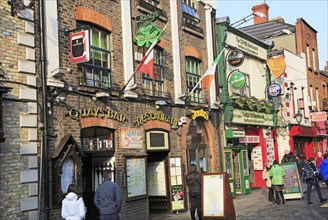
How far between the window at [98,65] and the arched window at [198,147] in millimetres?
4781

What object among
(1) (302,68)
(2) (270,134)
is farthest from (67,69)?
(1) (302,68)

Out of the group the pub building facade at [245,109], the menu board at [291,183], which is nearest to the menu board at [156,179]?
the pub building facade at [245,109]

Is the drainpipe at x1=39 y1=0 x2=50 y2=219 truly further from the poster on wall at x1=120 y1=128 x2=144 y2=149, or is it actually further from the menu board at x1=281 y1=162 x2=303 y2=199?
the menu board at x1=281 y1=162 x2=303 y2=199

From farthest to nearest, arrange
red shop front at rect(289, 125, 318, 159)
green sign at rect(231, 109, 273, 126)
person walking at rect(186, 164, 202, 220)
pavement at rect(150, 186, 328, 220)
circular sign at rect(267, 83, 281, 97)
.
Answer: red shop front at rect(289, 125, 318, 159) < circular sign at rect(267, 83, 281, 97) < green sign at rect(231, 109, 273, 126) < pavement at rect(150, 186, 328, 220) < person walking at rect(186, 164, 202, 220)

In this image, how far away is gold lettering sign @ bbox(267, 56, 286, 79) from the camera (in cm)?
2303

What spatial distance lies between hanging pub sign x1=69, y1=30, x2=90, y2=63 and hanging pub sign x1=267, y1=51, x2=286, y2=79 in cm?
1508

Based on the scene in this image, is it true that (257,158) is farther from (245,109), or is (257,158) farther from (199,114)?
(199,114)

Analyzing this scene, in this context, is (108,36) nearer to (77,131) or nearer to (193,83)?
(77,131)

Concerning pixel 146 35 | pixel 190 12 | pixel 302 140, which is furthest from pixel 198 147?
pixel 302 140

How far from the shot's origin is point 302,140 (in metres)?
27.8

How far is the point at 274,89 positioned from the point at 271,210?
9425 millimetres

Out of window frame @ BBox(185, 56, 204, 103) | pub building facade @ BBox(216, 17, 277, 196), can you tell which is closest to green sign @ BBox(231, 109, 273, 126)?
pub building facade @ BBox(216, 17, 277, 196)

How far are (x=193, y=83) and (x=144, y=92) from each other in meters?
3.60

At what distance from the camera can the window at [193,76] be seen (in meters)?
16.4
